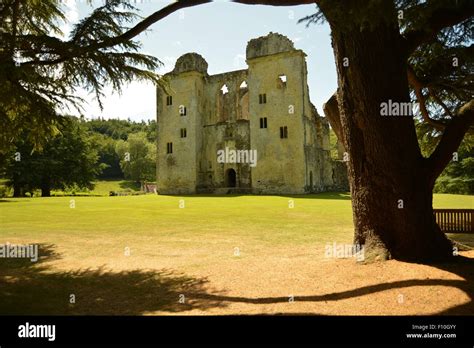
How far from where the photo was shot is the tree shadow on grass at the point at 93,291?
4848 millimetres

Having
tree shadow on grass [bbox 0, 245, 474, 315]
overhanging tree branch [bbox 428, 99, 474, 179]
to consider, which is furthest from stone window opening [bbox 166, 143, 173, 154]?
overhanging tree branch [bbox 428, 99, 474, 179]

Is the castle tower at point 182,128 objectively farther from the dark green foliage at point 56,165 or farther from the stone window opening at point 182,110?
the dark green foliage at point 56,165

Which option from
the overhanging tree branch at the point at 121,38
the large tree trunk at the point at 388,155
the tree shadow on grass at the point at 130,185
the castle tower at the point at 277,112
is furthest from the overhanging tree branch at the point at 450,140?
the tree shadow on grass at the point at 130,185

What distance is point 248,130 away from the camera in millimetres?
36312

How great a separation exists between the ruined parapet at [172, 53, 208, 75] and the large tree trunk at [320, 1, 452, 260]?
3505cm

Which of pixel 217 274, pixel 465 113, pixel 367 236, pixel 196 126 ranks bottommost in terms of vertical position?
pixel 217 274

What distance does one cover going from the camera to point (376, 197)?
627cm

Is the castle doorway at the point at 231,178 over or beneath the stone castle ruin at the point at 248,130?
beneath

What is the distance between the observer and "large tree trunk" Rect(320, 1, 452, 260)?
20.0ft

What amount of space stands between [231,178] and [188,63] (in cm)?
1440

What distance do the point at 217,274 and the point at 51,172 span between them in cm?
4088

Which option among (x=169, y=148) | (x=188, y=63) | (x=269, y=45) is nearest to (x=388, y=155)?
(x=269, y=45)
